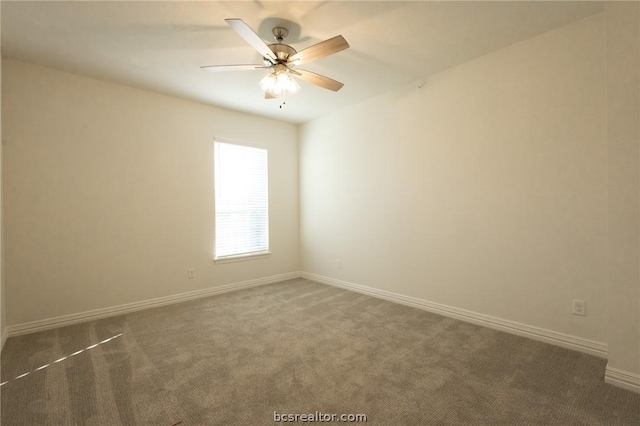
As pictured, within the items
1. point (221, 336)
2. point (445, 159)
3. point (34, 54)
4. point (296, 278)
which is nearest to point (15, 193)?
point (34, 54)

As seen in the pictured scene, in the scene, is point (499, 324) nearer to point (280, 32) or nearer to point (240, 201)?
point (280, 32)

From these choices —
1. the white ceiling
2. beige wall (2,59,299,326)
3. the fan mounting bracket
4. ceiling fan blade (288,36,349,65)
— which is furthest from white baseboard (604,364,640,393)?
beige wall (2,59,299,326)

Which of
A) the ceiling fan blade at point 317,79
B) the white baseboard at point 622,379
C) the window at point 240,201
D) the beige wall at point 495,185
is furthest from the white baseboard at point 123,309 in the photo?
the white baseboard at point 622,379

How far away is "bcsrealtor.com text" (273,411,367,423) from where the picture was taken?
1758 millimetres

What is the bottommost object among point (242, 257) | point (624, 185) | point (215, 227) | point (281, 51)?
point (242, 257)

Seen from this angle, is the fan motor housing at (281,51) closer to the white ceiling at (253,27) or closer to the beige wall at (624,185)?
the white ceiling at (253,27)

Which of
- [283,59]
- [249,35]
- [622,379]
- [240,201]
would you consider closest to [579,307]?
[622,379]

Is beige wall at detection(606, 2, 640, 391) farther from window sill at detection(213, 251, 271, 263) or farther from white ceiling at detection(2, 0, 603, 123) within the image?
window sill at detection(213, 251, 271, 263)

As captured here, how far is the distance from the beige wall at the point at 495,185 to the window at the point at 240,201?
141cm

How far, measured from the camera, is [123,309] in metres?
3.57

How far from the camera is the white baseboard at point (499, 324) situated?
2.48 m

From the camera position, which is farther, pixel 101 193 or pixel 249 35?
pixel 101 193

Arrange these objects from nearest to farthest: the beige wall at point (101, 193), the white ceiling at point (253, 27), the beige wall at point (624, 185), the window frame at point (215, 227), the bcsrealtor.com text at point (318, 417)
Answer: the bcsrealtor.com text at point (318, 417) → the beige wall at point (624, 185) → the white ceiling at point (253, 27) → the beige wall at point (101, 193) → the window frame at point (215, 227)

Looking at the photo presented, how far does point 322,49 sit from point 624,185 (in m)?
2.27
